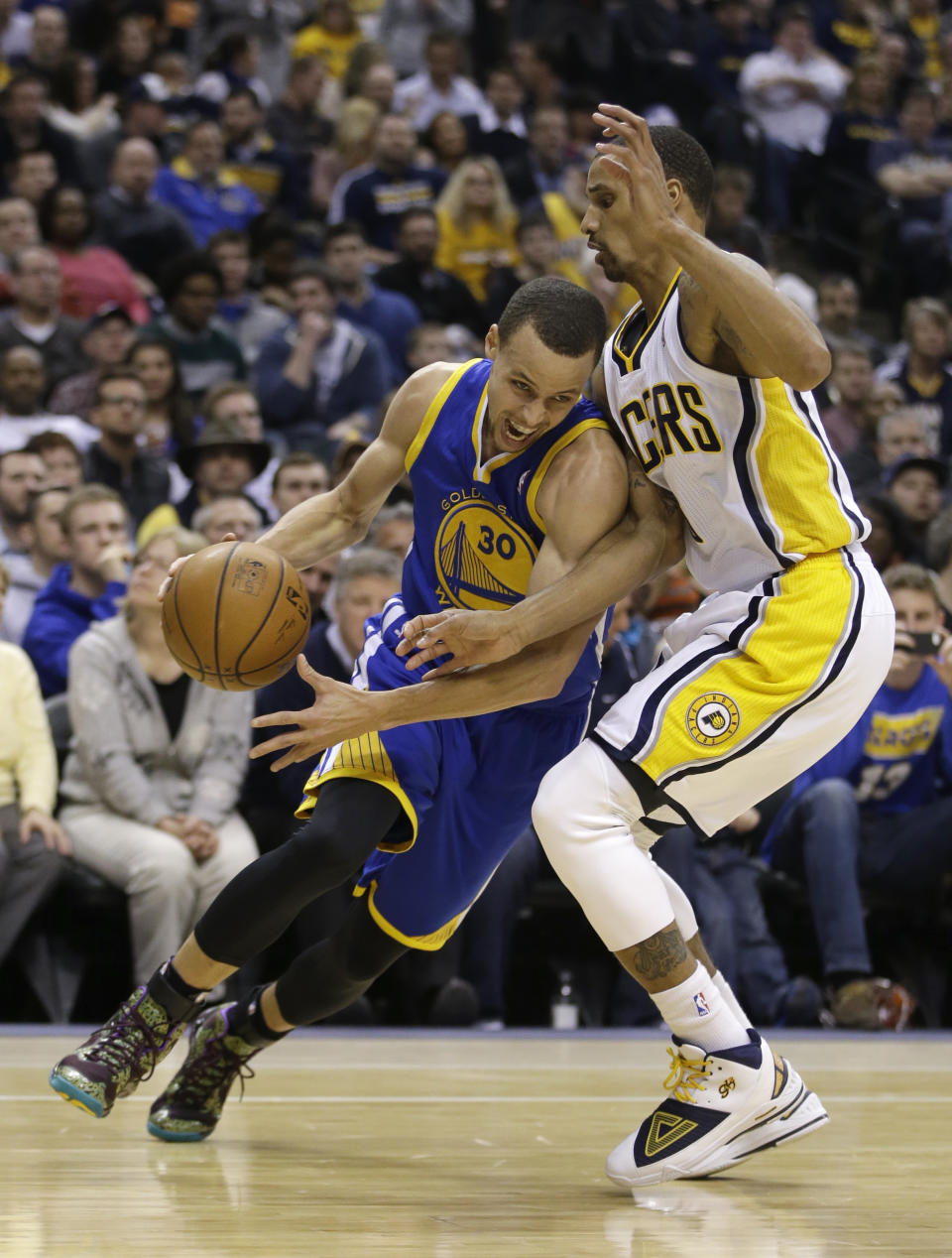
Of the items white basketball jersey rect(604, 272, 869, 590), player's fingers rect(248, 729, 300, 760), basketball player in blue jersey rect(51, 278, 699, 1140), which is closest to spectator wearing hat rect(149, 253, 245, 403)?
basketball player in blue jersey rect(51, 278, 699, 1140)

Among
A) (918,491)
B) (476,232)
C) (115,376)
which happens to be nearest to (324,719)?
(115,376)

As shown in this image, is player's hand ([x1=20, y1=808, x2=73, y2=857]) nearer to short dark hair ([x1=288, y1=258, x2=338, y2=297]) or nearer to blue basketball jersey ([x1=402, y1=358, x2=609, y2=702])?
blue basketball jersey ([x1=402, y1=358, x2=609, y2=702])

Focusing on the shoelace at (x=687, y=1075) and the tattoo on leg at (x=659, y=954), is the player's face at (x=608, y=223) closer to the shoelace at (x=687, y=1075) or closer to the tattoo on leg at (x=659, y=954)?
the tattoo on leg at (x=659, y=954)

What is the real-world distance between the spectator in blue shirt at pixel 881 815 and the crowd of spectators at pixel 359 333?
15 mm

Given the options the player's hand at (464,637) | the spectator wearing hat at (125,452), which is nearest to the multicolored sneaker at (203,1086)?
the player's hand at (464,637)

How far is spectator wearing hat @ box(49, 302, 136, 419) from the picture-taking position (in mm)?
8633

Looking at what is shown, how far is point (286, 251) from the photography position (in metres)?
10.6

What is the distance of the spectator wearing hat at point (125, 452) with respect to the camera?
7840 mm

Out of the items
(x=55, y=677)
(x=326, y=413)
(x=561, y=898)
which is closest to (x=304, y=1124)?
(x=561, y=898)

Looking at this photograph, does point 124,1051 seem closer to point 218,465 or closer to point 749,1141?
point 749,1141

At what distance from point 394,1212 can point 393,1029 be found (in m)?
3.10

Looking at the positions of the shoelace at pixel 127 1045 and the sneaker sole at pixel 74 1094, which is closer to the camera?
the sneaker sole at pixel 74 1094

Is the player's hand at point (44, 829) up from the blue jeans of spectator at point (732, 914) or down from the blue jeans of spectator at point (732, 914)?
up

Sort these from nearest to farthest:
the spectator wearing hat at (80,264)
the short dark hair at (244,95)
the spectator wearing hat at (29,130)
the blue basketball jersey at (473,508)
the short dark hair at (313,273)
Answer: the blue basketball jersey at (473,508) → the short dark hair at (313,273) → the spectator wearing hat at (80,264) → the spectator wearing hat at (29,130) → the short dark hair at (244,95)
